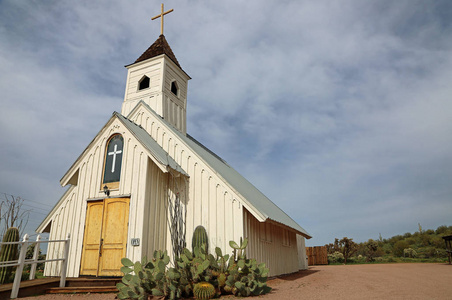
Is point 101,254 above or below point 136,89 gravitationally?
below

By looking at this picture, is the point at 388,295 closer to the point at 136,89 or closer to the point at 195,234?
the point at 195,234

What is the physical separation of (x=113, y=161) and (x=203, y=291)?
18.7 ft

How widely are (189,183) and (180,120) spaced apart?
5.57 m

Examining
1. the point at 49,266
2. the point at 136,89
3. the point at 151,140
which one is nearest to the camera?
the point at 49,266

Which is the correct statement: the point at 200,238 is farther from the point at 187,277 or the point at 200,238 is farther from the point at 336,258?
the point at 336,258

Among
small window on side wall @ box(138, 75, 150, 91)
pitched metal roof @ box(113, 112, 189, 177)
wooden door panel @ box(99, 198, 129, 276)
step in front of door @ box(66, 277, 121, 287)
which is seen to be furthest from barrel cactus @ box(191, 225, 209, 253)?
small window on side wall @ box(138, 75, 150, 91)

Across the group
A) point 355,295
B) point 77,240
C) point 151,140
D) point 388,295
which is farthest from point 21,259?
point 388,295

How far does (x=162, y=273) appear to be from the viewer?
7582mm

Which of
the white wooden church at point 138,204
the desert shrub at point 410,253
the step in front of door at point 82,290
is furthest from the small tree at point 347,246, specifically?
the step in front of door at point 82,290

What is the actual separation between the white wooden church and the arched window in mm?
36

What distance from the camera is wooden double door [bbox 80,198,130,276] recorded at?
31.6 feet

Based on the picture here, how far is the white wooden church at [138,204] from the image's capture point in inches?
385

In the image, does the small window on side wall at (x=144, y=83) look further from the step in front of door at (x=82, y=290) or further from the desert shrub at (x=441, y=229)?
the desert shrub at (x=441, y=229)

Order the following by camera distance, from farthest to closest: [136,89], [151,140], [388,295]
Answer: [136,89] → [151,140] → [388,295]
